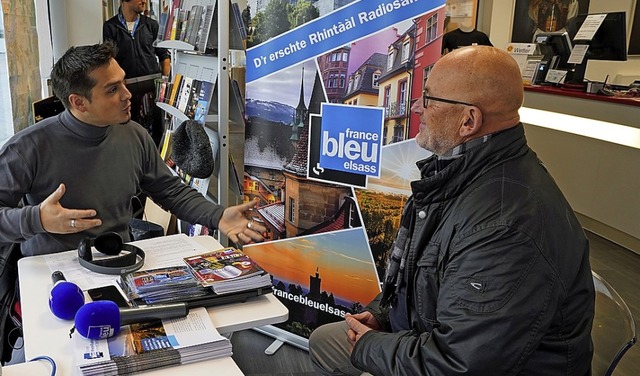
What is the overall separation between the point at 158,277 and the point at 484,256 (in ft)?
2.90

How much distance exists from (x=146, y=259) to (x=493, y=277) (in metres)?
1.10

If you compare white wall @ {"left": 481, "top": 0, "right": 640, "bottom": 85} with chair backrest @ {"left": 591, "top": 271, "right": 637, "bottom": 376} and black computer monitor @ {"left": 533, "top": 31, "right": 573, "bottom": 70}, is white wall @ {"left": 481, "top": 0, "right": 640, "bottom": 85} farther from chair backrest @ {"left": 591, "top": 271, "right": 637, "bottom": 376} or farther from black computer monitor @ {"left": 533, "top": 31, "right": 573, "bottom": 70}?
chair backrest @ {"left": 591, "top": 271, "right": 637, "bottom": 376}

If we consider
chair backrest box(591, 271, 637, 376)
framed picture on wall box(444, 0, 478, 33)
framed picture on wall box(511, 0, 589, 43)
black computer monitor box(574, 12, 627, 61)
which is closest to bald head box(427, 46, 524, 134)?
chair backrest box(591, 271, 637, 376)

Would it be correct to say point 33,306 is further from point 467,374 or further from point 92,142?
point 467,374

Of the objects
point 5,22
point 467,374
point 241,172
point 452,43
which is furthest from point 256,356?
point 452,43

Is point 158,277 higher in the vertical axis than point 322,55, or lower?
lower

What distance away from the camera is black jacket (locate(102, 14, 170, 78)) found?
4.89 meters

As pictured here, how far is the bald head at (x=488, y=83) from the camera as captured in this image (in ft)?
4.77

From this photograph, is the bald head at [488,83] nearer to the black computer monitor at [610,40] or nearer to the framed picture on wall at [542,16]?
the black computer monitor at [610,40]

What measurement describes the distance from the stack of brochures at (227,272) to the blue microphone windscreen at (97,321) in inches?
11.0

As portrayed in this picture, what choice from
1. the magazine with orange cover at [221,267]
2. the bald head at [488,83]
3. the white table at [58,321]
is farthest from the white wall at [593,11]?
the white table at [58,321]

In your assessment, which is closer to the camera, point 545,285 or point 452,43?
point 545,285

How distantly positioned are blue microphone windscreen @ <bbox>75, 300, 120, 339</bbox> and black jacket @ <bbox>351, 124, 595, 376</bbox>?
665 mm

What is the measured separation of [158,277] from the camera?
1536 millimetres
